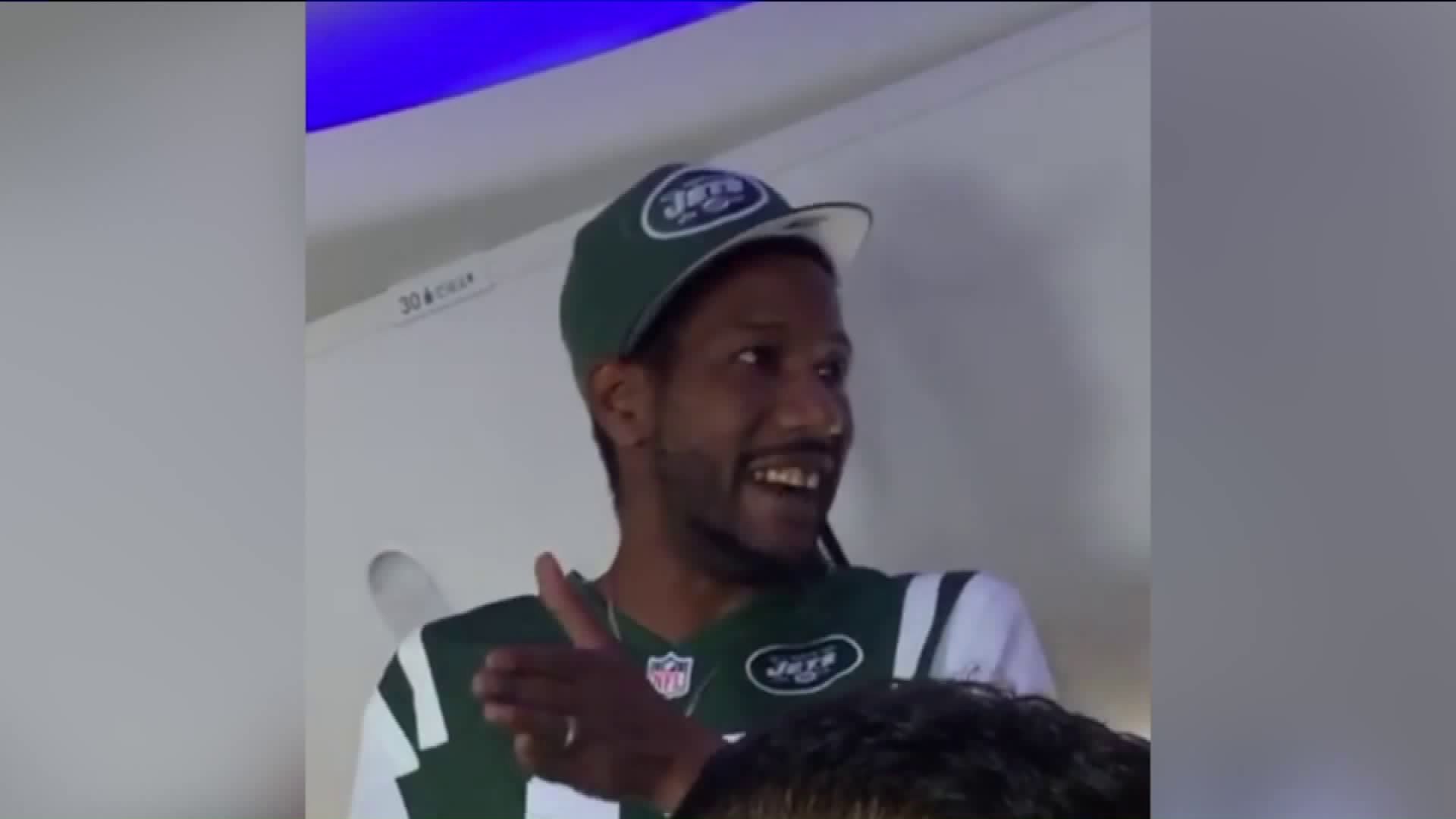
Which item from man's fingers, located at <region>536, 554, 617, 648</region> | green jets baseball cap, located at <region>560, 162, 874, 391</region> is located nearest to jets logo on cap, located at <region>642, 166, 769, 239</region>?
green jets baseball cap, located at <region>560, 162, 874, 391</region>

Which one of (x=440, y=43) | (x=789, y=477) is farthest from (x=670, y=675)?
(x=440, y=43)

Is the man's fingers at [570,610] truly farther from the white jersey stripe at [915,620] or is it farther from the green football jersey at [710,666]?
the white jersey stripe at [915,620]

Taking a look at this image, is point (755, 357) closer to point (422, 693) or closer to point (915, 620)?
point (915, 620)

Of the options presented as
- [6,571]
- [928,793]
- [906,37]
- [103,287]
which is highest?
[906,37]

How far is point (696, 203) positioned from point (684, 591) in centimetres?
25

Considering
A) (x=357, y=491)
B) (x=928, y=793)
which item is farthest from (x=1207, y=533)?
(x=357, y=491)

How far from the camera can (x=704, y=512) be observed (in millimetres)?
997

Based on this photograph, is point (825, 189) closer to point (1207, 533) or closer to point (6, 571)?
point (1207, 533)

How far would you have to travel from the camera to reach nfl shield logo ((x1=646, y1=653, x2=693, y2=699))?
0.98 m

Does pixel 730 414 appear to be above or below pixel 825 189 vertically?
below

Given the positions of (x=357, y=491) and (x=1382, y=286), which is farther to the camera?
(x=1382, y=286)

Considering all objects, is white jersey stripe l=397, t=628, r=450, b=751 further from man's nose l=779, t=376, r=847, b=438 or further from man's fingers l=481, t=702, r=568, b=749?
man's nose l=779, t=376, r=847, b=438

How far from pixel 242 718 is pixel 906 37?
0.63 m

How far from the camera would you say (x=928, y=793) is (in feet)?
3.18
